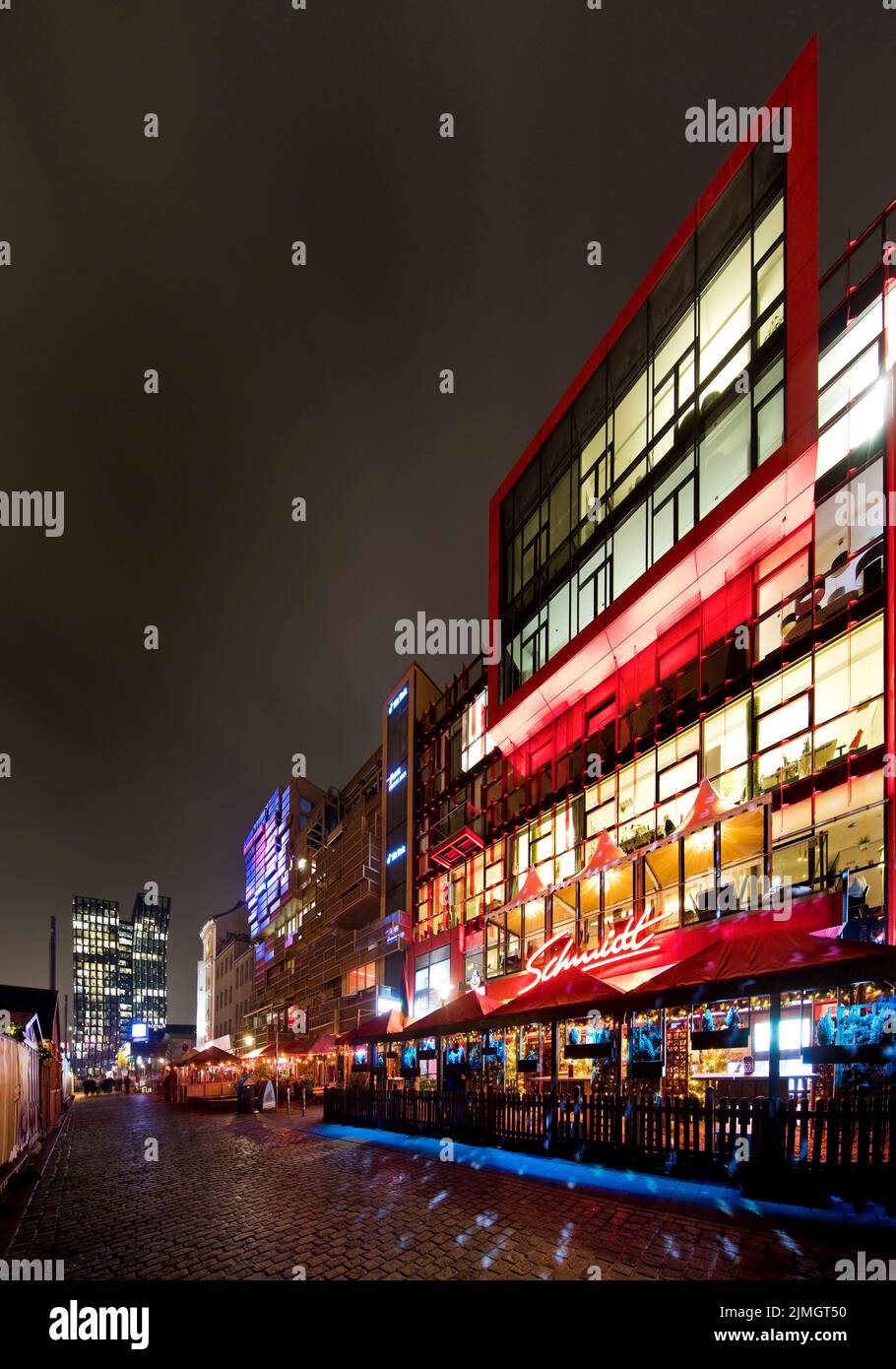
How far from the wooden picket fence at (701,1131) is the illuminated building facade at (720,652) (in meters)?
0.78

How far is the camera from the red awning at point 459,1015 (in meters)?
15.5

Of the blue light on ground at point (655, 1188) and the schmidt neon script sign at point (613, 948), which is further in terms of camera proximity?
the schmidt neon script sign at point (613, 948)

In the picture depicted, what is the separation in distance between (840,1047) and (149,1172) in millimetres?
11748

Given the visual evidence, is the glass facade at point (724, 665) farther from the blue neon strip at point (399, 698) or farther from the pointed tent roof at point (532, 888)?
the blue neon strip at point (399, 698)

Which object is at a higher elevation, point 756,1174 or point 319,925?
point 756,1174

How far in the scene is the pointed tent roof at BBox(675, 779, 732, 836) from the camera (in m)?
16.8

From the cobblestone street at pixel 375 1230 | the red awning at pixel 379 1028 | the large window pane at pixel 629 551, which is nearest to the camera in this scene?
the cobblestone street at pixel 375 1230

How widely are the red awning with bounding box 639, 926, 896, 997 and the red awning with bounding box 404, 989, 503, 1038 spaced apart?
5.55 m

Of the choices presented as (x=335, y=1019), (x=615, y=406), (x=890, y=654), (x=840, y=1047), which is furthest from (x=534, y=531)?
(x=335, y=1019)

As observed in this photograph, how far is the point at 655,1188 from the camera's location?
31.9ft

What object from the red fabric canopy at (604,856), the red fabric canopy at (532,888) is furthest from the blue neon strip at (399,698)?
the red fabric canopy at (604,856)

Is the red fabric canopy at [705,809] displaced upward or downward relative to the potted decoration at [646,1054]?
upward
